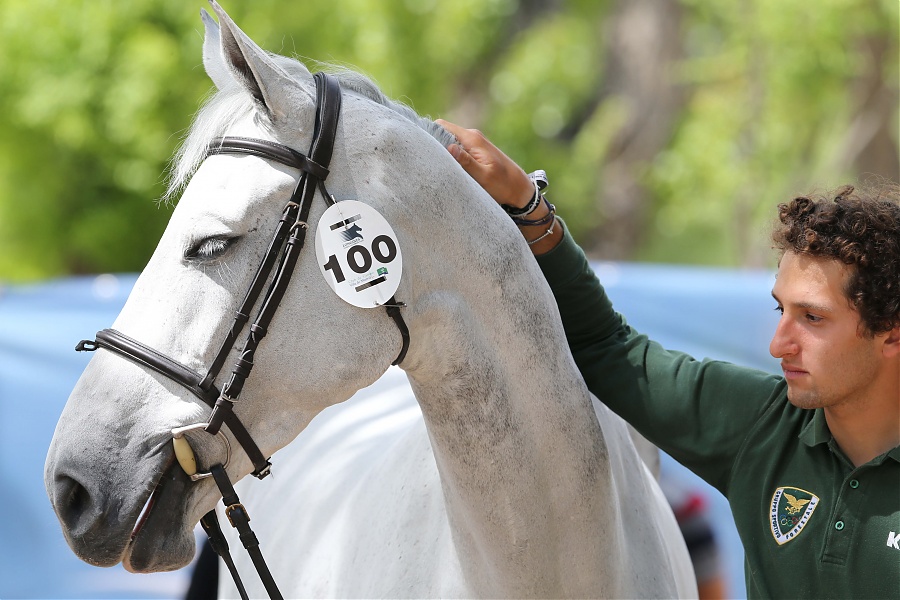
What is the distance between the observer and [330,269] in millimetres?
1435

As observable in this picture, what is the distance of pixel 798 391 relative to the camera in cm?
159

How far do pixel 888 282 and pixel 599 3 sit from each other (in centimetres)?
1406

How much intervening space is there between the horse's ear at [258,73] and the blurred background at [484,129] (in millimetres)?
2705

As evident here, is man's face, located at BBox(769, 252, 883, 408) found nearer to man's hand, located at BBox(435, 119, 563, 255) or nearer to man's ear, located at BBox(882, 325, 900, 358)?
man's ear, located at BBox(882, 325, 900, 358)

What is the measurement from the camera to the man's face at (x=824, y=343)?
157 cm

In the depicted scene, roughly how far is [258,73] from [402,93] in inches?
231

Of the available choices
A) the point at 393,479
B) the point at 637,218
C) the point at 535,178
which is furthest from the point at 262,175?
the point at 637,218

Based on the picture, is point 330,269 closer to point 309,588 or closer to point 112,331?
point 112,331

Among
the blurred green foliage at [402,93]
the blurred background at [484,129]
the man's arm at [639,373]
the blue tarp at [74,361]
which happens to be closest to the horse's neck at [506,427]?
the man's arm at [639,373]

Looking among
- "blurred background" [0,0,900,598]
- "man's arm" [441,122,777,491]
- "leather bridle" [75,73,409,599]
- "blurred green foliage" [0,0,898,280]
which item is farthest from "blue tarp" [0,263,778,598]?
"blurred green foliage" [0,0,898,280]

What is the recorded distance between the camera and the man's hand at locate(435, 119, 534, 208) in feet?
5.64

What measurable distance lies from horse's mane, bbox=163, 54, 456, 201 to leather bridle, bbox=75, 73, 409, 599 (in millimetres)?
36

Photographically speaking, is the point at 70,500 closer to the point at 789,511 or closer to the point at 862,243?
the point at 789,511

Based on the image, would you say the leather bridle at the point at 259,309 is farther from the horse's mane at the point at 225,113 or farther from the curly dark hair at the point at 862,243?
the curly dark hair at the point at 862,243
